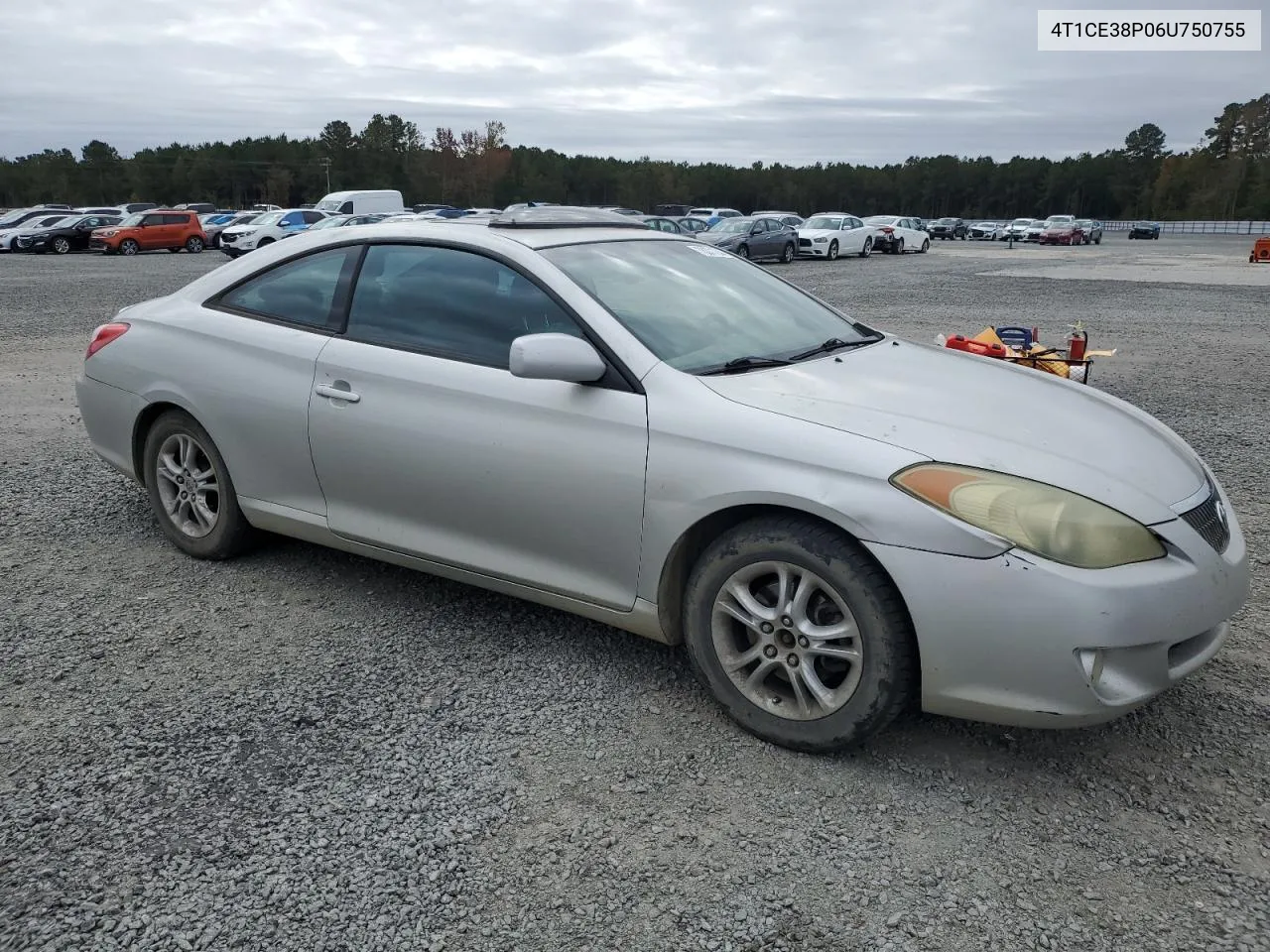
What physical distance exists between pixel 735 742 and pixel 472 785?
79cm

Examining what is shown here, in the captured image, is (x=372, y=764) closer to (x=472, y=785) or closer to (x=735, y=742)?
(x=472, y=785)

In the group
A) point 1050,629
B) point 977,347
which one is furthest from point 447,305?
point 977,347

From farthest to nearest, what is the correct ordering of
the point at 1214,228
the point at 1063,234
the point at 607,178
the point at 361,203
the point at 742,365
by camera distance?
the point at 607,178 < the point at 1214,228 < the point at 1063,234 < the point at 361,203 < the point at 742,365

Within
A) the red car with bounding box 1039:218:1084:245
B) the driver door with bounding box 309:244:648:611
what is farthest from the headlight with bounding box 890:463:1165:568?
the red car with bounding box 1039:218:1084:245

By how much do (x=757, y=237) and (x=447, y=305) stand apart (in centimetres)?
2676

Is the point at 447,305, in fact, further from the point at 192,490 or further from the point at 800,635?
the point at 800,635

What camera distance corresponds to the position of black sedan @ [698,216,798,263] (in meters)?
28.7

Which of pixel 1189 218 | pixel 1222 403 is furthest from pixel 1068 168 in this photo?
pixel 1222 403

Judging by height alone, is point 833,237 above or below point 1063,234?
above

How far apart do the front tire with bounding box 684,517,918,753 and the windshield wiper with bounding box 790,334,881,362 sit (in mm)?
887

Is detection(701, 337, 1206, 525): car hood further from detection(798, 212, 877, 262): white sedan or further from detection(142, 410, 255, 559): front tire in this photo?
detection(798, 212, 877, 262): white sedan

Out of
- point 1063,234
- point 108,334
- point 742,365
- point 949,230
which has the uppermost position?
point 742,365

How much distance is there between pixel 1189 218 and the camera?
369 feet

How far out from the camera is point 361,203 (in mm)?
35094
